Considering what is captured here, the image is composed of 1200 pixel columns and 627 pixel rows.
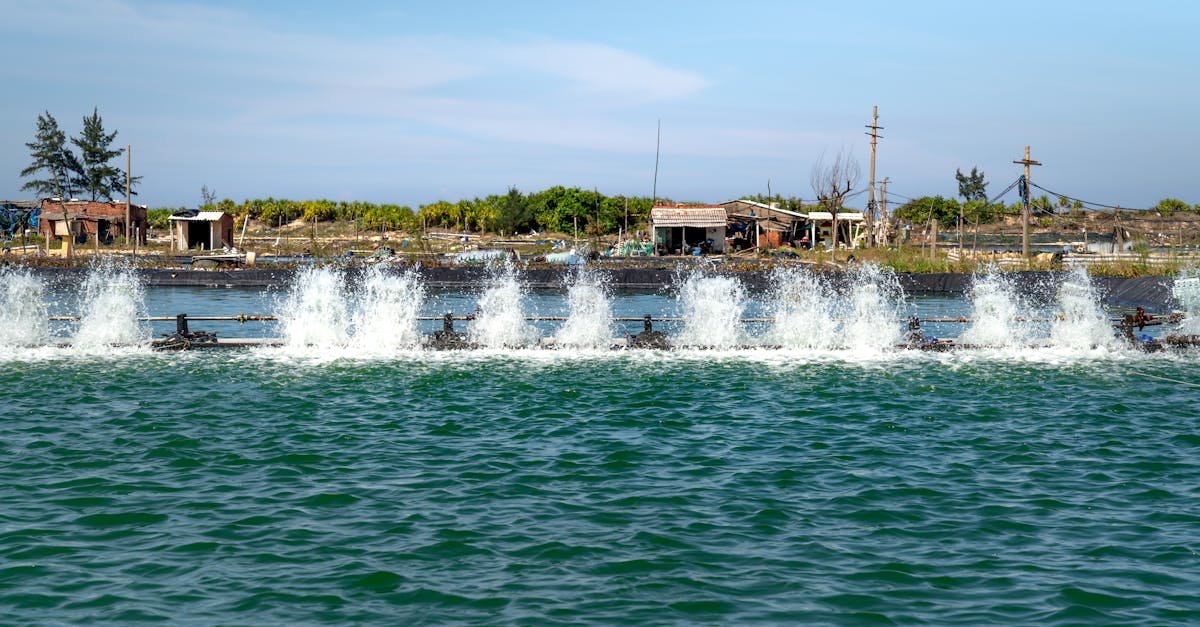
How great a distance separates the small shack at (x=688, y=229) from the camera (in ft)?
207

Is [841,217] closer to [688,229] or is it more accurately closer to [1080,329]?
[688,229]

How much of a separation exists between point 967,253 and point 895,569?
4943cm

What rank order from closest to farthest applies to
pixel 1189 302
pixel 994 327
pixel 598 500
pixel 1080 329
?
pixel 598 500, pixel 1080 329, pixel 994 327, pixel 1189 302

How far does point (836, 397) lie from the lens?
18438mm

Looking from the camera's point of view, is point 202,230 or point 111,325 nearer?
point 111,325

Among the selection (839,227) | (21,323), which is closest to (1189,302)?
(21,323)

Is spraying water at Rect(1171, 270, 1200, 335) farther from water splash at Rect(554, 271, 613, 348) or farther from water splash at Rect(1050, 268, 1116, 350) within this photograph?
water splash at Rect(554, 271, 613, 348)

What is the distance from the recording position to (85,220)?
223ft

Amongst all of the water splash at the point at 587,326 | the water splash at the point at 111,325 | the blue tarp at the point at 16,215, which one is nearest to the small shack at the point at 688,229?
the water splash at the point at 587,326

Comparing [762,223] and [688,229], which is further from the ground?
[762,223]

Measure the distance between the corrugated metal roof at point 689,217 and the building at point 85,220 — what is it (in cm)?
3351

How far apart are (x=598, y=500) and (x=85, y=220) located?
66.2 metres

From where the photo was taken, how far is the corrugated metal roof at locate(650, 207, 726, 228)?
63219 millimetres

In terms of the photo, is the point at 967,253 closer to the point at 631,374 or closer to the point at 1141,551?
the point at 631,374
